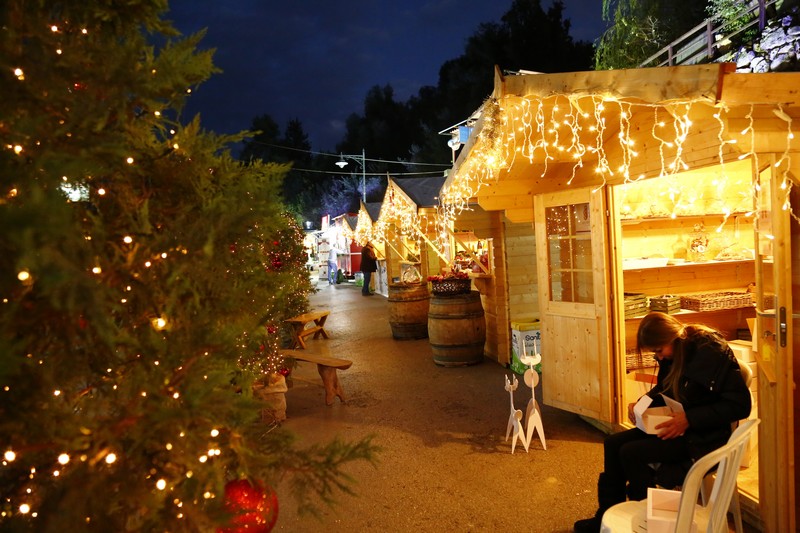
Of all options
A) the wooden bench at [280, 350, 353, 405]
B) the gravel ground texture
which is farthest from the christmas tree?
the wooden bench at [280, 350, 353, 405]

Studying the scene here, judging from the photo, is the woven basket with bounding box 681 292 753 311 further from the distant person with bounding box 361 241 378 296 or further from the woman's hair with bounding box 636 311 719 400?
the distant person with bounding box 361 241 378 296

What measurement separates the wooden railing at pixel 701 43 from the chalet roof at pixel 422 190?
17.8 ft

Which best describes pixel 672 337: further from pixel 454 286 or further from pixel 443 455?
pixel 454 286

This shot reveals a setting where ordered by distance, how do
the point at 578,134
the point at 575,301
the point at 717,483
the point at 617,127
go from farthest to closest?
the point at 575,301
the point at 578,134
the point at 617,127
the point at 717,483

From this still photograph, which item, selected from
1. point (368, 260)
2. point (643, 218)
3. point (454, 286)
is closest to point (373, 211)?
point (368, 260)

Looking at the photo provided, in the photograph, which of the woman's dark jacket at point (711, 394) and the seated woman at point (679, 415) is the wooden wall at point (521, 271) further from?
the woman's dark jacket at point (711, 394)

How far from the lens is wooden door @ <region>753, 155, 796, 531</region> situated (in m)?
2.70

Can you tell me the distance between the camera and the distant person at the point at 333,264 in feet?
81.2

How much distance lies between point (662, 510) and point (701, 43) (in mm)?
12616

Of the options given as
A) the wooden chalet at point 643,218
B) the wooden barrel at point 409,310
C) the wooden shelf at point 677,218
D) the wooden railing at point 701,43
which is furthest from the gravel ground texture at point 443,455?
the wooden railing at point 701,43

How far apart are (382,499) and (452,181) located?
3.72m

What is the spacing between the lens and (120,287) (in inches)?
57.0

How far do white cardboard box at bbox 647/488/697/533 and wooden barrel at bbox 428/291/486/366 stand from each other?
4996 millimetres

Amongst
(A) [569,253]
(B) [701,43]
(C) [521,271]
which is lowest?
(C) [521,271]
